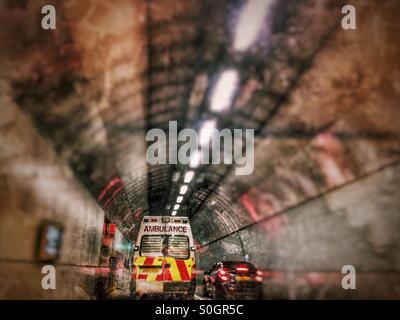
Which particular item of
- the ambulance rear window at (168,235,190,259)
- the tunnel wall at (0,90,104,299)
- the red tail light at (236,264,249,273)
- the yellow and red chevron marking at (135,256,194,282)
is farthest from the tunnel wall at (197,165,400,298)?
the tunnel wall at (0,90,104,299)

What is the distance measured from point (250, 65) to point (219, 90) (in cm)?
123

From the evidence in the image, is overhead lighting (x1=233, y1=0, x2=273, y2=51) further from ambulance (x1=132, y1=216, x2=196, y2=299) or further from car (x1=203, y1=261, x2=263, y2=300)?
ambulance (x1=132, y1=216, x2=196, y2=299)

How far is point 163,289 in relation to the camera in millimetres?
11961

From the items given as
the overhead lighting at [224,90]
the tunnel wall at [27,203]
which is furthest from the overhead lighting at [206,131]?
the tunnel wall at [27,203]

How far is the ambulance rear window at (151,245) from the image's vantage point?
12.7m

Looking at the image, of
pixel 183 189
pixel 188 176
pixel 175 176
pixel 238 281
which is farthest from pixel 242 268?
pixel 183 189

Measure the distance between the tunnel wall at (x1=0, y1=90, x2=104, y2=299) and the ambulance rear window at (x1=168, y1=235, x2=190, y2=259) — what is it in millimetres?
4760

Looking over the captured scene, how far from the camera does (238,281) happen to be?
40.3 ft

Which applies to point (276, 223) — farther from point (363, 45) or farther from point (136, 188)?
point (363, 45)

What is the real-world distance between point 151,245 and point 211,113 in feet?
18.2

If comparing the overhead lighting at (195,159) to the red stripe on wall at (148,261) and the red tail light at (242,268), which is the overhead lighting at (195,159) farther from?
the red tail light at (242,268)

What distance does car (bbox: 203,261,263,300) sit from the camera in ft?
39.6

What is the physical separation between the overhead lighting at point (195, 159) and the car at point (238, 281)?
3717 mm
